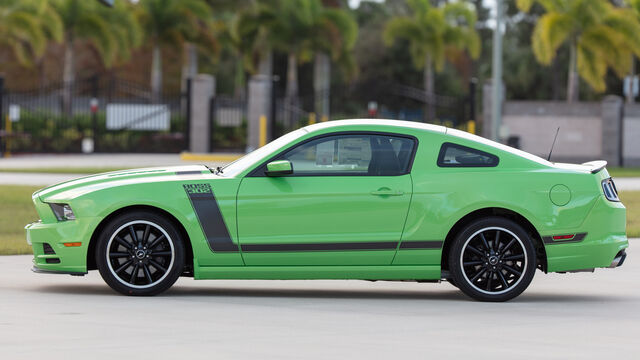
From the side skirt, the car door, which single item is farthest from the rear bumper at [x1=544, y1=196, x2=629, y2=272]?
the car door

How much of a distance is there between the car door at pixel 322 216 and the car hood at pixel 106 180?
62 centimetres

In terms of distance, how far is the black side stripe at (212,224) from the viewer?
28.0ft

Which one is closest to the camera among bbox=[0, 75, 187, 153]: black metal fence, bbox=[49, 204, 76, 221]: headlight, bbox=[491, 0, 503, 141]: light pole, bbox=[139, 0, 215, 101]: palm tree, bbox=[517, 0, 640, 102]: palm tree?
bbox=[49, 204, 76, 221]: headlight

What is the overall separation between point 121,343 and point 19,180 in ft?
59.5

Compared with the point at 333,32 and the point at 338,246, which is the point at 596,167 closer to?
the point at 338,246

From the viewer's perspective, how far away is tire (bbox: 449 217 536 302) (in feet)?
28.1

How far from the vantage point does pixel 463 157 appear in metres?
8.76

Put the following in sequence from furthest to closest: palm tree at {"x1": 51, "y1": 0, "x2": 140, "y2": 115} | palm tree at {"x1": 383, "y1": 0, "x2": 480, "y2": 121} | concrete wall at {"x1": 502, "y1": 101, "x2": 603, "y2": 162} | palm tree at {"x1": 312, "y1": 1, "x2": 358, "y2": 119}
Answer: palm tree at {"x1": 383, "y1": 0, "x2": 480, "y2": 121}
palm tree at {"x1": 312, "y1": 1, "x2": 358, "y2": 119}
palm tree at {"x1": 51, "y1": 0, "x2": 140, "y2": 115}
concrete wall at {"x1": 502, "y1": 101, "x2": 603, "y2": 162}

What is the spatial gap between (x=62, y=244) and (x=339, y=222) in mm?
2129

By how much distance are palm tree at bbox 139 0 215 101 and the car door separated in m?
43.5

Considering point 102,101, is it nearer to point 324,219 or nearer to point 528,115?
point 528,115

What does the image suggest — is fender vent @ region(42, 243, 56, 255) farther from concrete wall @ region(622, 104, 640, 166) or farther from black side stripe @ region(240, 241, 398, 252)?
concrete wall @ region(622, 104, 640, 166)

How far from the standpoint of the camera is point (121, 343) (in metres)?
6.80

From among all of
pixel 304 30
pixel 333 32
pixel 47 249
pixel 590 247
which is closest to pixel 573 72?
pixel 333 32
